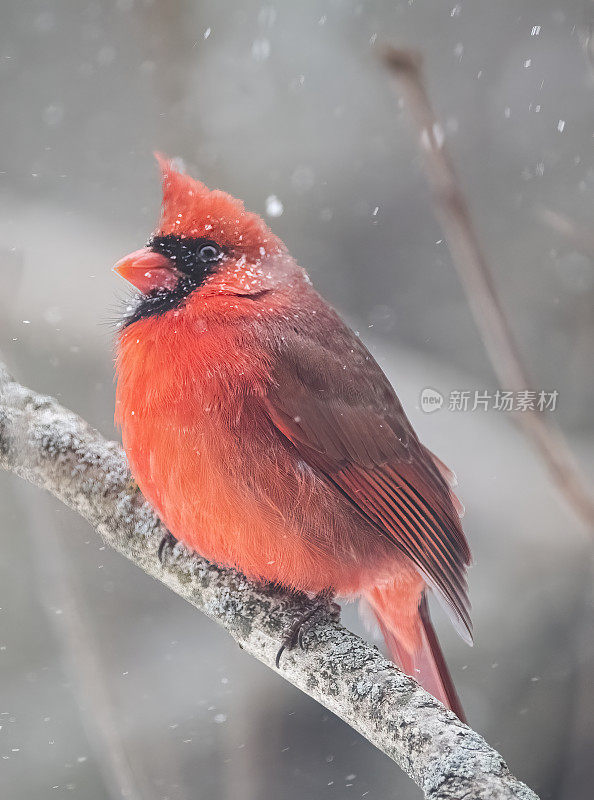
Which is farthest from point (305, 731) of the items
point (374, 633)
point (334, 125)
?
point (334, 125)

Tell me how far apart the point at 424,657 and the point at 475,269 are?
767 mm

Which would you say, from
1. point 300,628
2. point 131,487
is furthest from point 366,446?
point 131,487

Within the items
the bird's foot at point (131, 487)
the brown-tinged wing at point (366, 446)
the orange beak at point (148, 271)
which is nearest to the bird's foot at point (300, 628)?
the brown-tinged wing at point (366, 446)

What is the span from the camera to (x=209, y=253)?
1306mm

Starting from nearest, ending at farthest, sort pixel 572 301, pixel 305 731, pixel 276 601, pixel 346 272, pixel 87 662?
pixel 276 601
pixel 87 662
pixel 346 272
pixel 305 731
pixel 572 301

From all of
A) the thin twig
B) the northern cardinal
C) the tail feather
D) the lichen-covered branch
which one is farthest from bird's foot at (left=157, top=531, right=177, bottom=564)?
the thin twig

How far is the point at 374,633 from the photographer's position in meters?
1.61

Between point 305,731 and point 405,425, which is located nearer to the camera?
point 405,425

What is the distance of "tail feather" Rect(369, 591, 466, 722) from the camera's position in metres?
1.54

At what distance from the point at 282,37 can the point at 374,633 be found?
1.60m

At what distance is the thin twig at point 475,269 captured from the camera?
5.12ft

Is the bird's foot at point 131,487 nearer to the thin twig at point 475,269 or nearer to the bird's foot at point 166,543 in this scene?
the bird's foot at point 166,543

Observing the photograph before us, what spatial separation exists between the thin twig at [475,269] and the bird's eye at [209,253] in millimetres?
483

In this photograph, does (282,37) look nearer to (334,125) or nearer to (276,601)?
(334,125)
